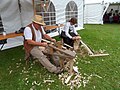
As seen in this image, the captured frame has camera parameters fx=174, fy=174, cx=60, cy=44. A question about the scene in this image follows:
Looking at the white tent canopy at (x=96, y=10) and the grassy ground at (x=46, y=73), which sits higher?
the white tent canopy at (x=96, y=10)

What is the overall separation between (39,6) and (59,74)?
394cm

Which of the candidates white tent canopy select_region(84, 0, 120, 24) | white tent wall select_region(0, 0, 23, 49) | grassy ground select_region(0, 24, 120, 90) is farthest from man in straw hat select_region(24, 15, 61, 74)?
white tent canopy select_region(84, 0, 120, 24)

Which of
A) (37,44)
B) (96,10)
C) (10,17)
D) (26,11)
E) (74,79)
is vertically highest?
(96,10)

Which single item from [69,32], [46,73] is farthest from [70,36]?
[46,73]

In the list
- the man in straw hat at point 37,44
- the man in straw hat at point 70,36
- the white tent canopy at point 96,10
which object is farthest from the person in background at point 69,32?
the white tent canopy at point 96,10

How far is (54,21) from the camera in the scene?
26.1 ft

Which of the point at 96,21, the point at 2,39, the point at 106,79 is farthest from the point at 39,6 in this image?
the point at 96,21

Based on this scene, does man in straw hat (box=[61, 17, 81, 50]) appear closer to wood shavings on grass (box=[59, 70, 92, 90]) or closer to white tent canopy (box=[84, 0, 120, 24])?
wood shavings on grass (box=[59, 70, 92, 90])

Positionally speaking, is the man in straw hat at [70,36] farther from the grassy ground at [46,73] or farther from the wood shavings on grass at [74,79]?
the wood shavings on grass at [74,79]

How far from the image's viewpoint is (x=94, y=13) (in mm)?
14391

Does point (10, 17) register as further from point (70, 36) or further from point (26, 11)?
point (70, 36)

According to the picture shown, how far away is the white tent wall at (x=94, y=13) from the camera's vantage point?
14.0 m

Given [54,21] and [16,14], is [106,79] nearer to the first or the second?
[16,14]

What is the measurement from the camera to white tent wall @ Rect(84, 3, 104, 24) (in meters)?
14.0
